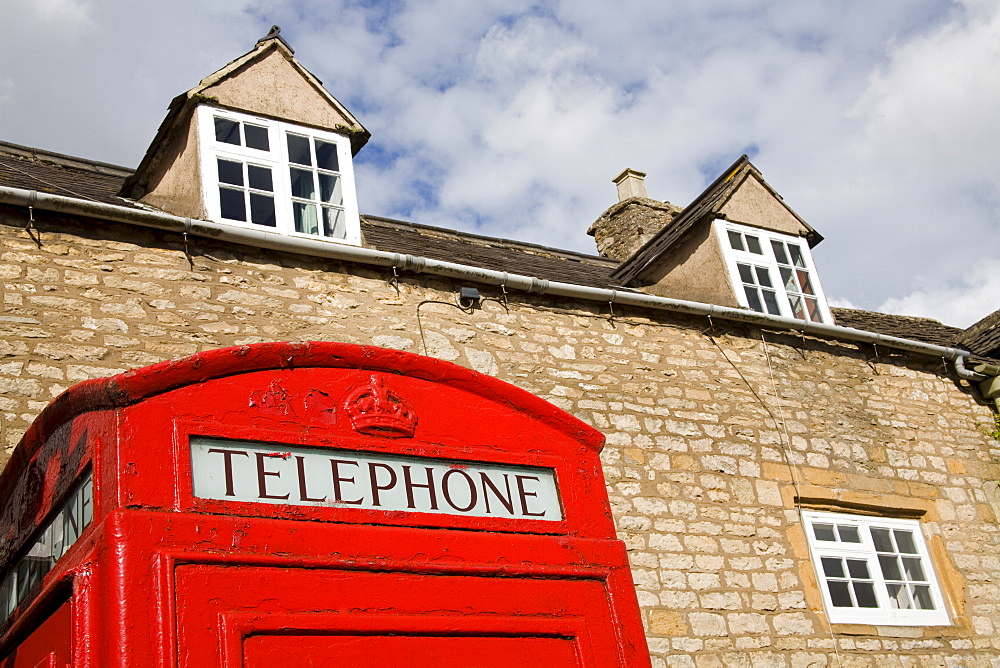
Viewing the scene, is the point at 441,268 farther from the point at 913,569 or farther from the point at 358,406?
the point at 913,569

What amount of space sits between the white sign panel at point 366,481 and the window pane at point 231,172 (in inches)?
206

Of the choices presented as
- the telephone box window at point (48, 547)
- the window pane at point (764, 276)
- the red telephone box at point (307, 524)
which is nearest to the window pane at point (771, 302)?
the window pane at point (764, 276)

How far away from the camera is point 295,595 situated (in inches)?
101

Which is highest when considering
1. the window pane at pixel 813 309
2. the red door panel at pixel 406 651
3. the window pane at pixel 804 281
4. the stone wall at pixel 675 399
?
the window pane at pixel 804 281

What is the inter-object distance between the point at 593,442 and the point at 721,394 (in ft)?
17.4

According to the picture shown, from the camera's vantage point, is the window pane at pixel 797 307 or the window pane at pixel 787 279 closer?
the window pane at pixel 797 307

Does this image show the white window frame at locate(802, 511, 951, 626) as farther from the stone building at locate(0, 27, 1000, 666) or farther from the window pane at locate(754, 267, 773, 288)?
the window pane at locate(754, 267, 773, 288)

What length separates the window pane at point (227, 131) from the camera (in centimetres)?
775

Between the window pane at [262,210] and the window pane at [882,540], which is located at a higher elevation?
the window pane at [262,210]

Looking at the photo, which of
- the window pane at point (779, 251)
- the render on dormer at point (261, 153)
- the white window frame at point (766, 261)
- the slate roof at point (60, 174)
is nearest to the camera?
the slate roof at point (60, 174)

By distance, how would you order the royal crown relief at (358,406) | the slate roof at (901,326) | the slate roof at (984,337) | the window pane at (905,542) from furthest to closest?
1. the slate roof at (901,326)
2. the slate roof at (984,337)
3. the window pane at (905,542)
4. the royal crown relief at (358,406)

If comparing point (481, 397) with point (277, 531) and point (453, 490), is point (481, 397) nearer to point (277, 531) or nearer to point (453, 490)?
point (453, 490)

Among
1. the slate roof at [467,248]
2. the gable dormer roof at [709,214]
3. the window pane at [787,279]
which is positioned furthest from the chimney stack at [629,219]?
the window pane at [787,279]

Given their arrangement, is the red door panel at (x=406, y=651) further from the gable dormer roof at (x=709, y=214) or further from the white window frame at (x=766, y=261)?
the gable dormer roof at (x=709, y=214)
